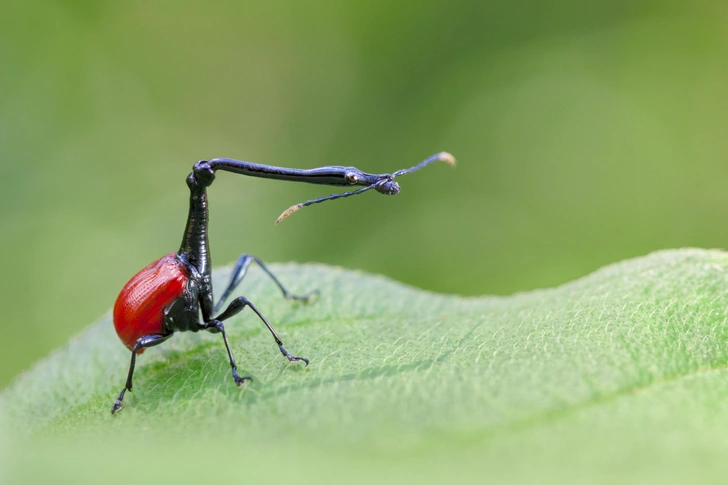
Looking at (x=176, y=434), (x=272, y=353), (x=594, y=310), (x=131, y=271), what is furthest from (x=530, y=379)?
(x=131, y=271)

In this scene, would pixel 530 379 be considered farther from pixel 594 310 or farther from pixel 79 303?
pixel 79 303

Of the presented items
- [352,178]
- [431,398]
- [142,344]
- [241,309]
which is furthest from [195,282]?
[431,398]

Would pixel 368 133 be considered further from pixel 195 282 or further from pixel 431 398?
pixel 431 398

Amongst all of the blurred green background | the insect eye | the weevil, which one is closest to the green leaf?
the weevil

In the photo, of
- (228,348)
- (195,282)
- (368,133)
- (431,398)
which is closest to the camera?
(431,398)

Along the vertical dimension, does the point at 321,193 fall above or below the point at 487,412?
above

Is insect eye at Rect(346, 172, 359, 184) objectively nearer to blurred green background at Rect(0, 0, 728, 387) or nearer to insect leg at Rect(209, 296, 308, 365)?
insect leg at Rect(209, 296, 308, 365)

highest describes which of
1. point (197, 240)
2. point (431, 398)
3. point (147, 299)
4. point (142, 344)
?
point (197, 240)
